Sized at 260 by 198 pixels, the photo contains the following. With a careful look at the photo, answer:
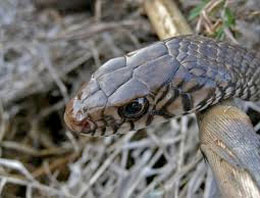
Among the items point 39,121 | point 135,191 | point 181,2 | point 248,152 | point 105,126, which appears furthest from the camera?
point 39,121

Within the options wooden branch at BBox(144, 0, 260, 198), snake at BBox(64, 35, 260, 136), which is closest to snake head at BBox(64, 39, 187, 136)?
snake at BBox(64, 35, 260, 136)

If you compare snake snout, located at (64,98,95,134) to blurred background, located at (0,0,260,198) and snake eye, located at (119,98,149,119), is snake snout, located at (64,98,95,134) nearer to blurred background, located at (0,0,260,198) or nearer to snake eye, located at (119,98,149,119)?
snake eye, located at (119,98,149,119)

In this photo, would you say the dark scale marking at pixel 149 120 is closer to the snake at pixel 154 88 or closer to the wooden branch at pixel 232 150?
the snake at pixel 154 88

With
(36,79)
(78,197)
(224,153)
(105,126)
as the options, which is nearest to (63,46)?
(36,79)

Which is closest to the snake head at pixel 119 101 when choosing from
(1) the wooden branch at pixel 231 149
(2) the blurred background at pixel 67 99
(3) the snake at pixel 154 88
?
(3) the snake at pixel 154 88

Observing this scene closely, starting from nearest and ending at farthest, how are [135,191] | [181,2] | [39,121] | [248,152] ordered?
[248,152], [135,191], [181,2], [39,121]

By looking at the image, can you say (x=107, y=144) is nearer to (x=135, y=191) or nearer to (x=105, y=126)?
(x=135, y=191)

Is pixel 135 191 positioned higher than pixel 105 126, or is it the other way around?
pixel 105 126

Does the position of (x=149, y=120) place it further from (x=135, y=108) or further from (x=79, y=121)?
(x=79, y=121)
